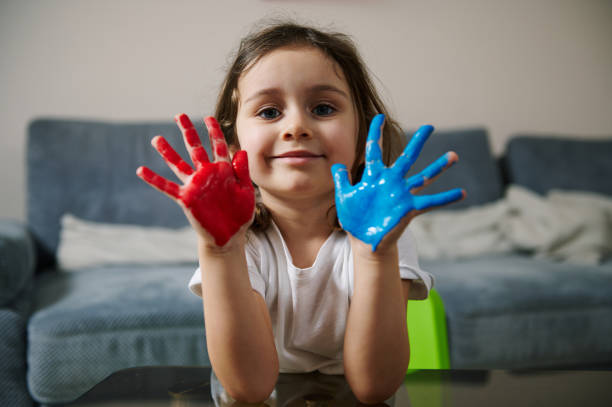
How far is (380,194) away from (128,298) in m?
0.97

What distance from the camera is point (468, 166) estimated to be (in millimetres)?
2031

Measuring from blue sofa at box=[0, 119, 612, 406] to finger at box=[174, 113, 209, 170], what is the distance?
30.9 inches

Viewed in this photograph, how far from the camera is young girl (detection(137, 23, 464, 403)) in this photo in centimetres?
47

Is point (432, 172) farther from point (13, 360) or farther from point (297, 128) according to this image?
point (13, 360)

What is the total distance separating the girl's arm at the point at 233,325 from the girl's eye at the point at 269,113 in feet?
0.78

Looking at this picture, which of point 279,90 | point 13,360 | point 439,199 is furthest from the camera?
point 13,360

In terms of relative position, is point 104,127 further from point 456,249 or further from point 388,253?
point 388,253

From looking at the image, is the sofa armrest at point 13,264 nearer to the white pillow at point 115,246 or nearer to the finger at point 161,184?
the white pillow at point 115,246

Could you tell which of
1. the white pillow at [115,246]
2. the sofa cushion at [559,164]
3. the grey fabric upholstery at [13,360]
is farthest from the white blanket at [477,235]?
the grey fabric upholstery at [13,360]

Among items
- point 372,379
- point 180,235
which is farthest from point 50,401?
point 372,379

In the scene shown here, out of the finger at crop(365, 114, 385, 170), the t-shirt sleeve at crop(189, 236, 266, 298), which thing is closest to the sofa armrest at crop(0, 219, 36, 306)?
the t-shirt sleeve at crop(189, 236, 266, 298)

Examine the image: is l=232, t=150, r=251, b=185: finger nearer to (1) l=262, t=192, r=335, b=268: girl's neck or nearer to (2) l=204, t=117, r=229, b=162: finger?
(2) l=204, t=117, r=229, b=162: finger

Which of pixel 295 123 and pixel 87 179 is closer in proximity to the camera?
pixel 295 123

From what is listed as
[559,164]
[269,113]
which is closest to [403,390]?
[269,113]
